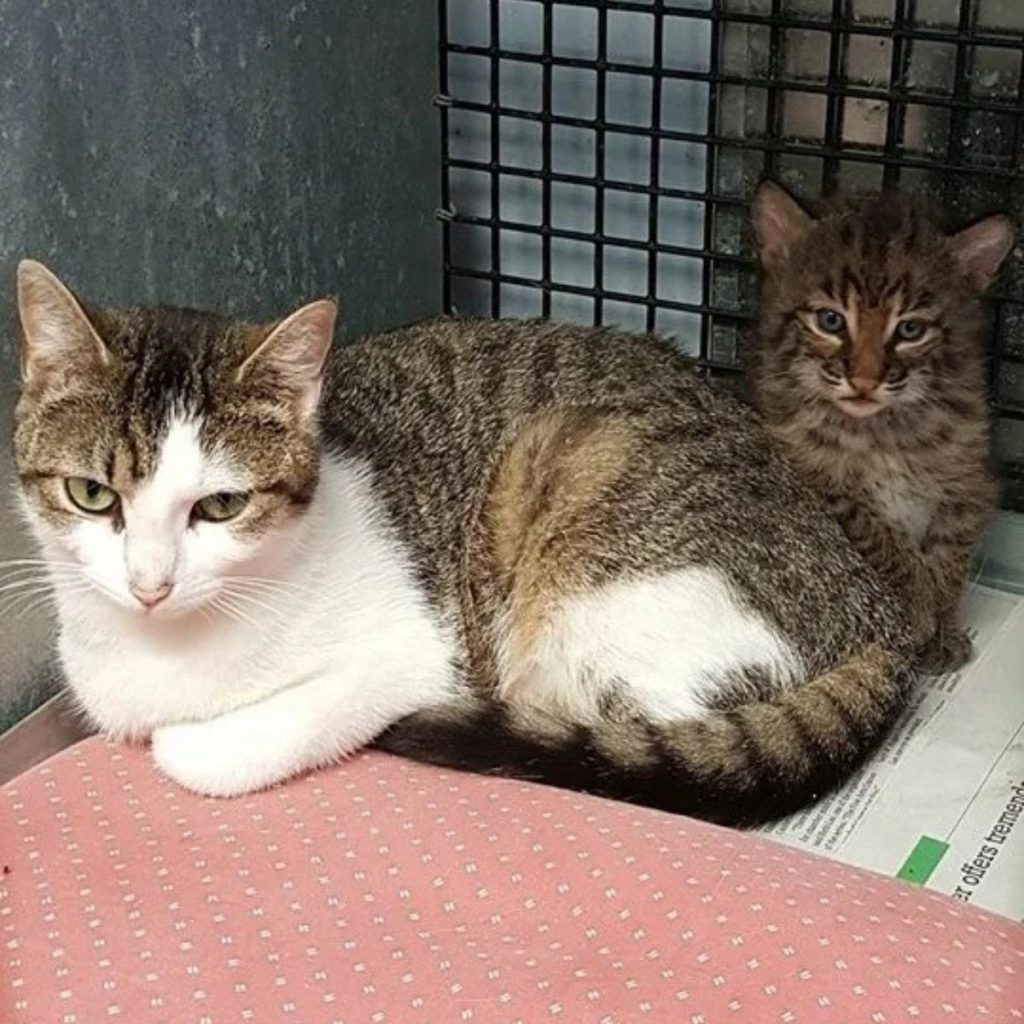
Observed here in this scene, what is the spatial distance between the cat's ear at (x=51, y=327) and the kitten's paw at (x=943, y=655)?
38.1 inches

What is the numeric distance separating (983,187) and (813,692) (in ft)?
2.47

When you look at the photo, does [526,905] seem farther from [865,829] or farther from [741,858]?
[865,829]

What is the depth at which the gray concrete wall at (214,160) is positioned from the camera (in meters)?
1.64

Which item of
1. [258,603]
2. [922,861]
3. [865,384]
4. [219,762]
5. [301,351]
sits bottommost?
[922,861]

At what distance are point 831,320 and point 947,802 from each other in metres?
0.53

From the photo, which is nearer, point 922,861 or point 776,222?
point 922,861

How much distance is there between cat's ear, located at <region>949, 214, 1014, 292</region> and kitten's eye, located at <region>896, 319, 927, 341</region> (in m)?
0.08

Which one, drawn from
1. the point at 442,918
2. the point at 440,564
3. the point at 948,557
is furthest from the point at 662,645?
the point at 948,557

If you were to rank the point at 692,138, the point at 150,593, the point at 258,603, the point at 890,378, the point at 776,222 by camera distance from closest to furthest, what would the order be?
1. the point at 150,593
2. the point at 258,603
3. the point at 890,378
4. the point at 776,222
5. the point at 692,138

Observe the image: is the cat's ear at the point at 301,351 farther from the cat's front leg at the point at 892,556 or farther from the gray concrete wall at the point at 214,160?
the cat's front leg at the point at 892,556

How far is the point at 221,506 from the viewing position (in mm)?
1460

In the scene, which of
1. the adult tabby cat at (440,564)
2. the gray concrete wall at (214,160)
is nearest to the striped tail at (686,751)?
the adult tabby cat at (440,564)

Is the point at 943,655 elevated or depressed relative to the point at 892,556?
depressed

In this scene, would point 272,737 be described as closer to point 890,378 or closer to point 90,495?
point 90,495
